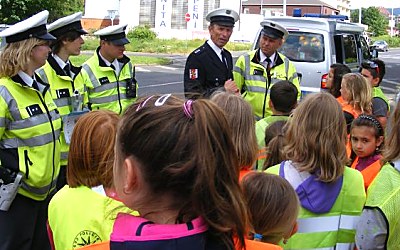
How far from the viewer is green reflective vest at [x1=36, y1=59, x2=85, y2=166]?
4.62 meters

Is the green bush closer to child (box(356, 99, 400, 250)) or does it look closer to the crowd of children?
the crowd of children

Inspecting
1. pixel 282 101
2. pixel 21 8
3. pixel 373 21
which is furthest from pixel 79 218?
pixel 373 21

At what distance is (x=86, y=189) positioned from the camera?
2496mm

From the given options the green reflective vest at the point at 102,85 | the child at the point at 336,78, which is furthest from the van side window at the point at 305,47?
the green reflective vest at the point at 102,85

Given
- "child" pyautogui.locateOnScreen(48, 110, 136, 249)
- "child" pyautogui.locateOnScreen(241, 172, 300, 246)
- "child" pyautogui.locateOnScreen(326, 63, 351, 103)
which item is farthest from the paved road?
"child" pyautogui.locateOnScreen(241, 172, 300, 246)

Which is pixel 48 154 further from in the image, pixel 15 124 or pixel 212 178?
pixel 212 178

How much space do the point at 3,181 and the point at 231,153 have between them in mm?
2669

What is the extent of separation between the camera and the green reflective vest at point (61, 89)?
462 cm

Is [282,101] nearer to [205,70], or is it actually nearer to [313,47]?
[205,70]

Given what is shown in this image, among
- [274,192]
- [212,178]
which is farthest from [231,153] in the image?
[274,192]

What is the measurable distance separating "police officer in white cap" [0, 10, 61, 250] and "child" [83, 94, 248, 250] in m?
2.51

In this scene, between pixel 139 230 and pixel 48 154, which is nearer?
pixel 139 230

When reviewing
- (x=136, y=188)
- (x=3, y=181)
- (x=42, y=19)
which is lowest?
(x=3, y=181)

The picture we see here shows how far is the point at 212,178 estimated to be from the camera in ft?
4.71
